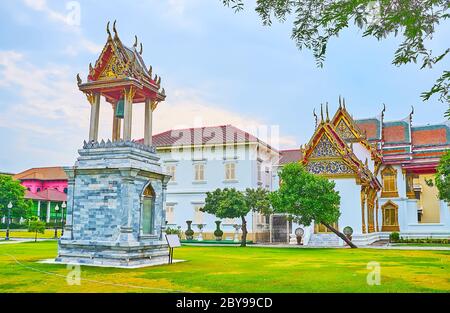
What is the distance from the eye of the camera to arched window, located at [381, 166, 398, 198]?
34375 mm

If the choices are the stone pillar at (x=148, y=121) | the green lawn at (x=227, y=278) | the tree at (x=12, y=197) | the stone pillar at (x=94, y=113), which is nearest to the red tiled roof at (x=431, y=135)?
the green lawn at (x=227, y=278)

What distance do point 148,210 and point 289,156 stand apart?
2746 cm

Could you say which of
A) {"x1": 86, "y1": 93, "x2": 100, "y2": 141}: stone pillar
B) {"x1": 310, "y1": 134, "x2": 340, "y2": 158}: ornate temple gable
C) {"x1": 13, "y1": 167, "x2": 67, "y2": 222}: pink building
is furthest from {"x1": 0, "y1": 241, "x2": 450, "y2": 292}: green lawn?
{"x1": 13, "y1": 167, "x2": 67, "y2": 222}: pink building

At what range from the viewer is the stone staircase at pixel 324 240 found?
28.5 m

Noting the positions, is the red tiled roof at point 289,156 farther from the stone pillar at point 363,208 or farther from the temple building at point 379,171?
the stone pillar at point 363,208

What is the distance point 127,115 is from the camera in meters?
15.2

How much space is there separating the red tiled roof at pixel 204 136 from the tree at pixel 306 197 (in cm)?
1029

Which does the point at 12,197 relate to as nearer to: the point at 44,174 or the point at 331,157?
the point at 44,174

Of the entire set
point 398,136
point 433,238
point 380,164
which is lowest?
point 433,238

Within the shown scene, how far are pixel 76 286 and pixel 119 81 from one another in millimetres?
7539

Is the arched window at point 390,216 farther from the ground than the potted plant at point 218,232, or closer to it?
farther from the ground
